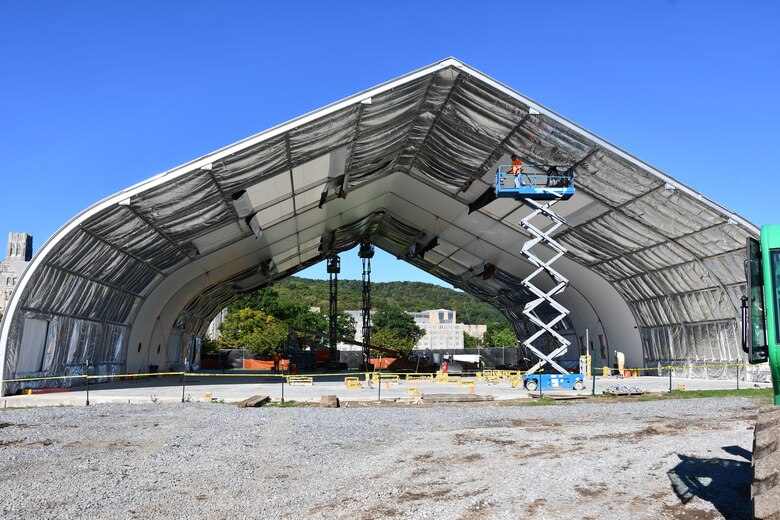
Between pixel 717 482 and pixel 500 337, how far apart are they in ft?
403

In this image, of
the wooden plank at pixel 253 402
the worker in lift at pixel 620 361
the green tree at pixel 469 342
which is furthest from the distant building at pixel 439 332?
the wooden plank at pixel 253 402

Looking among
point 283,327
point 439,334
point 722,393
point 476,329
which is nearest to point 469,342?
point 439,334

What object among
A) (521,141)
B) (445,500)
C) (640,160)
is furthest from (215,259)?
(445,500)

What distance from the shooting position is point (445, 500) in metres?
8.29

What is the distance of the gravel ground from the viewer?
7934mm

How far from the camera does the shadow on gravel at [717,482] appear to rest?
760 cm

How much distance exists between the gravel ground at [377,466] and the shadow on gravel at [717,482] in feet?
0.10

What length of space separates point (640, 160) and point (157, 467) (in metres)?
21.0

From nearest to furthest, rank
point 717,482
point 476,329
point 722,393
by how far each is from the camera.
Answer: point 717,482 → point 722,393 → point 476,329

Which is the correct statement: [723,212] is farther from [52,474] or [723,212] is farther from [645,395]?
[52,474]

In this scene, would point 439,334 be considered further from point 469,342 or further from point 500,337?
point 500,337

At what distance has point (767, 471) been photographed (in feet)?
17.0

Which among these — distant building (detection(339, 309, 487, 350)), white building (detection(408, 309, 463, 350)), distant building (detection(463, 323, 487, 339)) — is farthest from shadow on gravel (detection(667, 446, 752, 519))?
distant building (detection(463, 323, 487, 339))

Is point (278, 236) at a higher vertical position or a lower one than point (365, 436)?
higher
